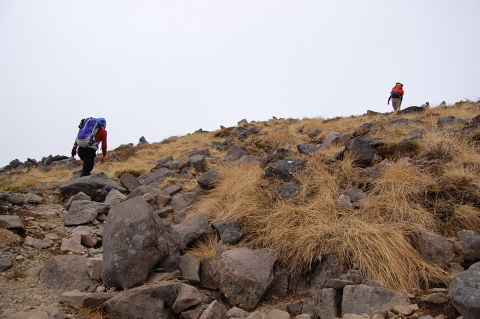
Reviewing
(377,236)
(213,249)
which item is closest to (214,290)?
(213,249)

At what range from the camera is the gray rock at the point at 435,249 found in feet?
11.4

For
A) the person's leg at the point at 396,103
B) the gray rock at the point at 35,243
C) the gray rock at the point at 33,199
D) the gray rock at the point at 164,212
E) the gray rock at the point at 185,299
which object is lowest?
the gray rock at the point at 185,299

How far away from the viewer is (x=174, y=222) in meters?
6.00

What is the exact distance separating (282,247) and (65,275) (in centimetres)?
273

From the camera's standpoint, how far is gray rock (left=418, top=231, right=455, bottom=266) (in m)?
3.48

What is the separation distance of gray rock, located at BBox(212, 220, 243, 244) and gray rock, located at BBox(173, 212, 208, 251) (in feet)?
0.69

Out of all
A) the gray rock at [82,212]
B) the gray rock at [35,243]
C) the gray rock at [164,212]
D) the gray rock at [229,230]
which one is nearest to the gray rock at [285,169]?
the gray rock at [229,230]

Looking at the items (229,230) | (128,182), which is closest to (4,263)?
(229,230)

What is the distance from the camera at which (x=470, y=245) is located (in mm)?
3449

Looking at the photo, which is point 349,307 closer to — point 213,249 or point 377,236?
point 377,236

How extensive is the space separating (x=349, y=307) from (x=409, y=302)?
56 cm

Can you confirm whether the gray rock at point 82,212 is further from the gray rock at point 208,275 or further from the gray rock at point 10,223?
the gray rock at point 208,275

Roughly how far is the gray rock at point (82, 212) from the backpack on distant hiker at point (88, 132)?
7.37 ft

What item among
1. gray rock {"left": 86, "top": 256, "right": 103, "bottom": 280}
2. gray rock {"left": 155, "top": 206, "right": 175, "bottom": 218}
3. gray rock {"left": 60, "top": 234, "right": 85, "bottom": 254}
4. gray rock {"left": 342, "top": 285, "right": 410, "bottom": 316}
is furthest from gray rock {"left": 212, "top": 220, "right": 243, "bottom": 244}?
gray rock {"left": 60, "top": 234, "right": 85, "bottom": 254}
